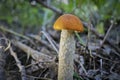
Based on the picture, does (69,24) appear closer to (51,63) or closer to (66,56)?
(66,56)

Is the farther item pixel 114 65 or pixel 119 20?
pixel 119 20

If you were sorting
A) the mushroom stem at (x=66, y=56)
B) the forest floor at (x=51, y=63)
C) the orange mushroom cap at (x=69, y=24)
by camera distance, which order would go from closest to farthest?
the orange mushroom cap at (x=69, y=24)
the mushroom stem at (x=66, y=56)
the forest floor at (x=51, y=63)

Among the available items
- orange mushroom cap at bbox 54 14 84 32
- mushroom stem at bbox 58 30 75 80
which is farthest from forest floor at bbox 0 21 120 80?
orange mushroom cap at bbox 54 14 84 32

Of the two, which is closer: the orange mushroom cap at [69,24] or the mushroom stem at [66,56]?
the orange mushroom cap at [69,24]

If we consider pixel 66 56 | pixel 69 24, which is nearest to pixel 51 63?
pixel 66 56

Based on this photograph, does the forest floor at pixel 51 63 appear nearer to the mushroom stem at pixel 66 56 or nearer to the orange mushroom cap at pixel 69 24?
the mushroom stem at pixel 66 56

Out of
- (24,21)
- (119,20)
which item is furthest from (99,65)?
(24,21)

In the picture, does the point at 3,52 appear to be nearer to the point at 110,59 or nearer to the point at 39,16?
the point at 110,59

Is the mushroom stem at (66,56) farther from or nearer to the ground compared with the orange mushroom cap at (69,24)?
nearer to the ground

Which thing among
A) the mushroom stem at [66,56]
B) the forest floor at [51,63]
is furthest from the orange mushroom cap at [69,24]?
the forest floor at [51,63]

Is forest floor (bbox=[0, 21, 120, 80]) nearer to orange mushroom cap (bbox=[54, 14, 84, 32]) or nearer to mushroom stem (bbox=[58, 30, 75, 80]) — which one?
mushroom stem (bbox=[58, 30, 75, 80])

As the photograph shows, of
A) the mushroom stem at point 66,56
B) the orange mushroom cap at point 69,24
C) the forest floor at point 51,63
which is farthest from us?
the forest floor at point 51,63
